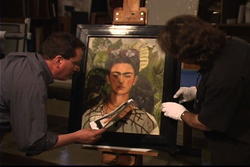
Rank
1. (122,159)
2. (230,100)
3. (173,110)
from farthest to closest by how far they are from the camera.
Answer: (122,159)
(173,110)
(230,100)

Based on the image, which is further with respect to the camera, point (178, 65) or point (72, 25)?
point (72, 25)

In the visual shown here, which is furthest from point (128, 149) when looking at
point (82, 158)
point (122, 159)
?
point (82, 158)

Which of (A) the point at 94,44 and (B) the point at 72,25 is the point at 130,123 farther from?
(B) the point at 72,25

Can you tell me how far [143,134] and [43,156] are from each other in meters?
1.49

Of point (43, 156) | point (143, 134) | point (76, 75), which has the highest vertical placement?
point (76, 75)

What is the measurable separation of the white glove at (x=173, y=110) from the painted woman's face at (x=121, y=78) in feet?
0.78

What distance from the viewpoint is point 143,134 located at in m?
1.41

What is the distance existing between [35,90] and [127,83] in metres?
0.53

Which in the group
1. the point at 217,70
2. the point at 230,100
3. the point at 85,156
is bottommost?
the point at 85,156

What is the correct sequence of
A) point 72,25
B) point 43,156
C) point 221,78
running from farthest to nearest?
1. point 72,25
2. point 43,156
3. point 221,78

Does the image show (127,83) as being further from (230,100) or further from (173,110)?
(230,100)

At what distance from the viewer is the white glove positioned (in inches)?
51.5

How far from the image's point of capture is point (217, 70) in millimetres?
1101

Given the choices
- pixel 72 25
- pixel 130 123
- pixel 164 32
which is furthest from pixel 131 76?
pixel 72 25
